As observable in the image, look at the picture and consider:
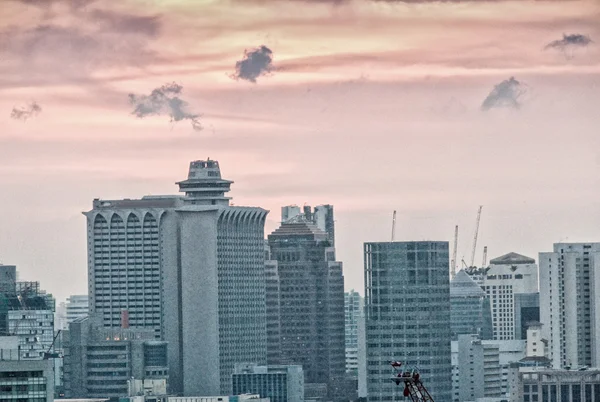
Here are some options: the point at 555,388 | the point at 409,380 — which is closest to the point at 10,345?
the point at 555,388

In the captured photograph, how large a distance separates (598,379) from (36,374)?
8170cm

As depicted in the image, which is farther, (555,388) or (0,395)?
(555,388)

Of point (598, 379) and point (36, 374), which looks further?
point (598, 379)

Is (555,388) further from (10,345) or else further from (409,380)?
(409,380)

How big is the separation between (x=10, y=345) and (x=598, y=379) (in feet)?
144

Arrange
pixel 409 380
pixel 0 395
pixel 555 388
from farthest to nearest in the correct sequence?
1. pixel 555 388
2. pixel 0 395
3. pixel 409 380

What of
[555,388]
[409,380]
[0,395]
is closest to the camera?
[409,380]

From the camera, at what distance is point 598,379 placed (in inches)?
7854

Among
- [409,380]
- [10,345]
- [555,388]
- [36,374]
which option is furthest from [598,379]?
[409,380]

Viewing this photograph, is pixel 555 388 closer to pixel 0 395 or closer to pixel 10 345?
pixel 10 345

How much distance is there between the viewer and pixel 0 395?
12438cm

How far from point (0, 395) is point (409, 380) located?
3420cm

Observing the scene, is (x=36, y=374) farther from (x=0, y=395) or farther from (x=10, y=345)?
(x=10, y=345)

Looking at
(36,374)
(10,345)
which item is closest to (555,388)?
(10,345)
